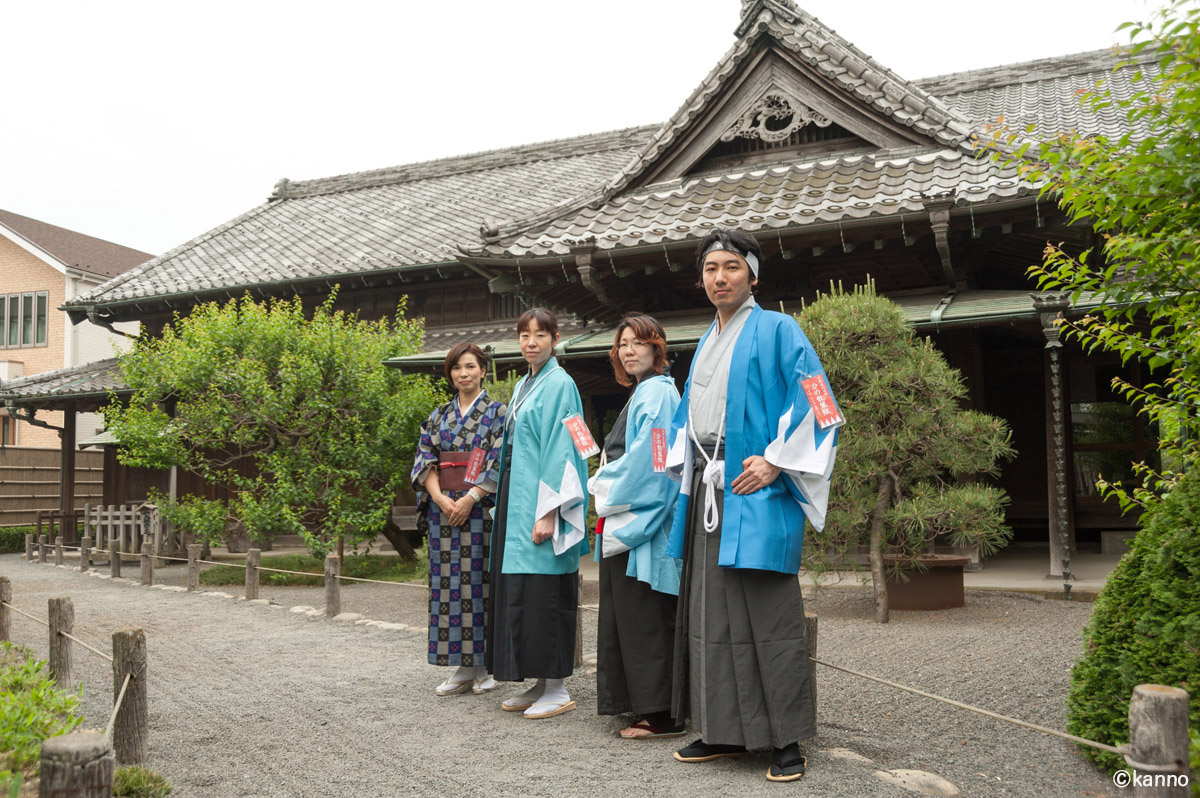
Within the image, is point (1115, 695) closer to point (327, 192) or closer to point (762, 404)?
point (762, 404)

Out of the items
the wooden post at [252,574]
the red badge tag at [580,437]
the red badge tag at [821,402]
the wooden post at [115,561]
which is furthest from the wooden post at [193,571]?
the red badge tag at [821,402]

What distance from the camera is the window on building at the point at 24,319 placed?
2200cm

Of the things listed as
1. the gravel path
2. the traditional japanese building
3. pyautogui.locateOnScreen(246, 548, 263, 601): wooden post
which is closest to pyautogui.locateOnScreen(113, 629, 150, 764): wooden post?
the gravel path

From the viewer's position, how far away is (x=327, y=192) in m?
18.6

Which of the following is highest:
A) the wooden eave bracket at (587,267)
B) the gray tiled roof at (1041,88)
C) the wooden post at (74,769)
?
the gray tiled roof at (1041,88)

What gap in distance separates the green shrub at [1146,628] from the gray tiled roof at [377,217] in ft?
34.3

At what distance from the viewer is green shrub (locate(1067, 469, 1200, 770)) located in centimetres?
278

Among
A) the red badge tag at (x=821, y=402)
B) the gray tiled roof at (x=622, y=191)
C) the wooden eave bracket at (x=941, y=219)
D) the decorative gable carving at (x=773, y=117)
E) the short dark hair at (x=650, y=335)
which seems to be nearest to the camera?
the red badge tag at (x=821, y=402)

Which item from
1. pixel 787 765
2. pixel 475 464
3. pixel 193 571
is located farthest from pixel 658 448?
pixel 193 571

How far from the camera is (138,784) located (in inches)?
116

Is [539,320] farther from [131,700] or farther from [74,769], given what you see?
[74,769]

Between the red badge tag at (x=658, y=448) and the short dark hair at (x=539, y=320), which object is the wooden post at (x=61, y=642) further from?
the red badge tag at (x=658, y=448)

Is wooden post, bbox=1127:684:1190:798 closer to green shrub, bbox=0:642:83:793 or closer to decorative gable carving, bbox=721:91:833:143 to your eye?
green shrub, bbox=0:642:83:793

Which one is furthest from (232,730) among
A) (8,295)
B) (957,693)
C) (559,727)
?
(8,295)
